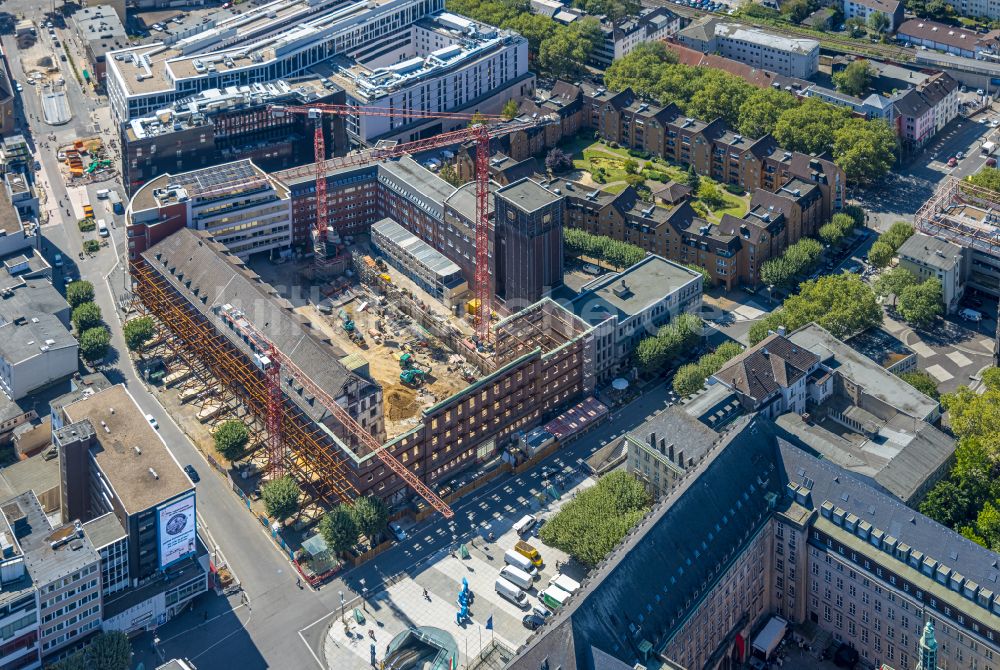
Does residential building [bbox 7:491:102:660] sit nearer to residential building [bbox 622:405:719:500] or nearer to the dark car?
the dark car

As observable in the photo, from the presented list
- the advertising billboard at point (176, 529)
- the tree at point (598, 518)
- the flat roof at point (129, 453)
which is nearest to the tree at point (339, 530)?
the advertising billboard at point (176, 529)

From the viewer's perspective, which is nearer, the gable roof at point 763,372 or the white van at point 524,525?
the white van at point 524,525

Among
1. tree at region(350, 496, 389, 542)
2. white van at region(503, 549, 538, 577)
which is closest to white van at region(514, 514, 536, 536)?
white van at region(503, 549, 538, 577)

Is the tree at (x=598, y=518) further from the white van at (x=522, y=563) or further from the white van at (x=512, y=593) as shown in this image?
the white van at (x=512, y=593)

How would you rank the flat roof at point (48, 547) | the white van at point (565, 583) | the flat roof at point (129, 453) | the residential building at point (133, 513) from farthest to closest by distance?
the white van at point (565, 583) → the flat roof at point (129, 453) → the residential building at point (133, 513) → the flat roof at point (48, 547)

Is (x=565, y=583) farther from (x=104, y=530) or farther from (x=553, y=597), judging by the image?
(x=104, y=530)

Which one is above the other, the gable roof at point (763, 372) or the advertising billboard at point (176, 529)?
the gable roof at point (763, 372)

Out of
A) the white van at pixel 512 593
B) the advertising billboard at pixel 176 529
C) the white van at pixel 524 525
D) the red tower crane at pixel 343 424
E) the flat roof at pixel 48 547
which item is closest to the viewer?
the flat roof at pixel 48 547
